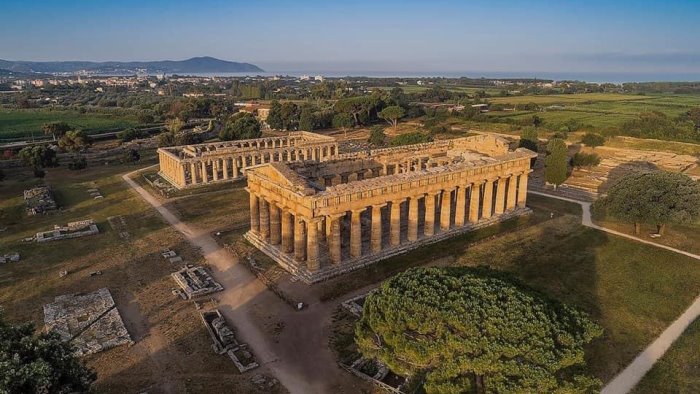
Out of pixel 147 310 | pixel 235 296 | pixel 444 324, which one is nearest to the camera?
pixel 444 324

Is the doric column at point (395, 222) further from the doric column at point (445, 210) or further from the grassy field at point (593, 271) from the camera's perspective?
the doric column at point (445, 210)

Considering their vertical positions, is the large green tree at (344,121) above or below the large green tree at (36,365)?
above

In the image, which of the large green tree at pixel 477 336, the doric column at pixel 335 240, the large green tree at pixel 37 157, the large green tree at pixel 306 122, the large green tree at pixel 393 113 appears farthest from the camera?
the large green tree at pixel 393 113

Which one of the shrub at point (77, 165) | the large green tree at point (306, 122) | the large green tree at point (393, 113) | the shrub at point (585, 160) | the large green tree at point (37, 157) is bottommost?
the shrub at point (77, 165)

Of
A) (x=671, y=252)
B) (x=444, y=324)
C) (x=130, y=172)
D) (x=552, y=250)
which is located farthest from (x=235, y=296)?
(x=130, y=172)

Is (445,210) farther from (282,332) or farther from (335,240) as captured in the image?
(282,332)

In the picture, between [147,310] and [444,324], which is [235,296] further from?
[444,324]

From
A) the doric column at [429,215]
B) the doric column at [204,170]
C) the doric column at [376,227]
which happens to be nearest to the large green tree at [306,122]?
the doric column at [204,170]
